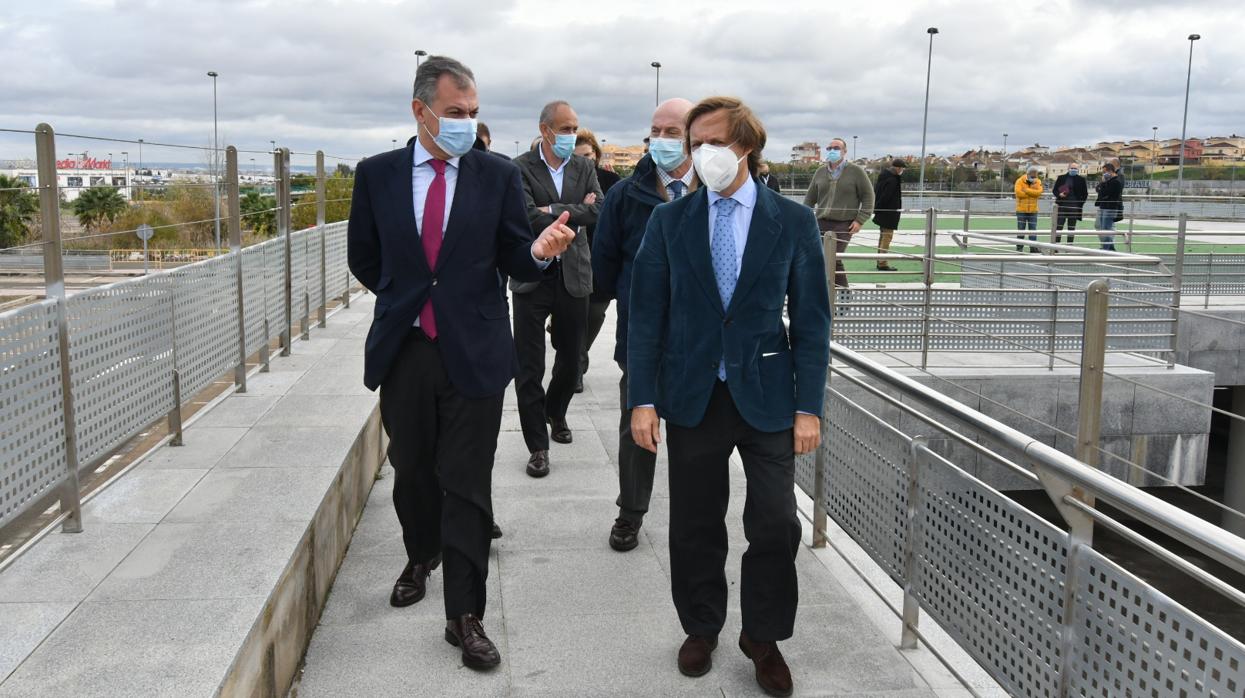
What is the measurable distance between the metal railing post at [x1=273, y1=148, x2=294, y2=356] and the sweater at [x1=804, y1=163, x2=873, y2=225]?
6.24m

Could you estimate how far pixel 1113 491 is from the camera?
8.60 ft

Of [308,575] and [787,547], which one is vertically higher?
[787,547]

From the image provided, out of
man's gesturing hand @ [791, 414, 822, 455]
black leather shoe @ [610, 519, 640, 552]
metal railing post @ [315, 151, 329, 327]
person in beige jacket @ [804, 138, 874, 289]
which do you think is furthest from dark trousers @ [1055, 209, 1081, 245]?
man's gesturing hand @ [791, 414, 822, 455]

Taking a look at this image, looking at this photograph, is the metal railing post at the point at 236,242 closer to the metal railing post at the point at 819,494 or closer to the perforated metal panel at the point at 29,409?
the perforated metal panel at the point at 29,409

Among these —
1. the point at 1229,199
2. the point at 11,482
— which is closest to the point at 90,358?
the point at 11,482

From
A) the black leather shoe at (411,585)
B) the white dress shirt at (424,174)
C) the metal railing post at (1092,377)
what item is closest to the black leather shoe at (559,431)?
the black leather shoe at (411,585)

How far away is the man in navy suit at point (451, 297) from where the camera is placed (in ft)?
12.8

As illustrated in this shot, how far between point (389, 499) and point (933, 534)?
3.14 meters

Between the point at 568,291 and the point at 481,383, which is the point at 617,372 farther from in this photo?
the point at 481,383

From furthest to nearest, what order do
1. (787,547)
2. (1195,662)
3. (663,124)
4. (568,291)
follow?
(568,291), (663,124), (787,547), (1195,662)

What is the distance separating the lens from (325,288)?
1120 centimetres

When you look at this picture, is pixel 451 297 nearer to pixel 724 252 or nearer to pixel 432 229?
pixel 432 229

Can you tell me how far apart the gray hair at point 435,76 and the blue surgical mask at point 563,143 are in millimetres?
2183

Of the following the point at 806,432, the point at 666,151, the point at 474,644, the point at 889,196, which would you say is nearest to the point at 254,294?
the point at 666,151
